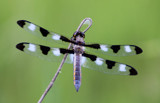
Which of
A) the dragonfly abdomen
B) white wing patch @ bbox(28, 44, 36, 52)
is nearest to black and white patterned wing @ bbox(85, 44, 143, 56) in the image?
the dragonfly abdomen

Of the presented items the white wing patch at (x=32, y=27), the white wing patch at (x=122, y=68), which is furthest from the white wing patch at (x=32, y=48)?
the white wing patch at (x=122, y=68)

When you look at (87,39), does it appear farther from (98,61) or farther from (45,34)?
(45,34)

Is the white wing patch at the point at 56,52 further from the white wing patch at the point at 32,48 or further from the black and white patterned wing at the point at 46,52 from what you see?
the white wing patch at the point at 32,48

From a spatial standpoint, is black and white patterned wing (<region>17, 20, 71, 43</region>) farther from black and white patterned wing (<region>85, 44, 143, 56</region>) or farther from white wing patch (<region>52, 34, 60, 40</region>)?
black and white patterned wing (<region>85, 44, 143, 56</region>)

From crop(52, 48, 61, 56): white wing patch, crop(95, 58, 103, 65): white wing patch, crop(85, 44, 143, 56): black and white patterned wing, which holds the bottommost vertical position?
crop(52, 48, 61, 56): white wing patch
